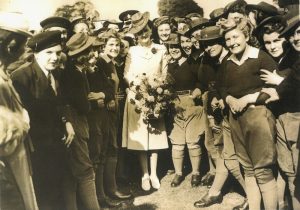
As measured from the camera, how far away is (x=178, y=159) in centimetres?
499

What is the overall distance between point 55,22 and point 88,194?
187 centimetres

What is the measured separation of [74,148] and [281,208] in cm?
216

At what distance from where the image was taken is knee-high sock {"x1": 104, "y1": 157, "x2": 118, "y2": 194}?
4699mm

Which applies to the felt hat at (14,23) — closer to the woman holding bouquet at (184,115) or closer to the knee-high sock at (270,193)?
the woman holding bouquet at (184,115)

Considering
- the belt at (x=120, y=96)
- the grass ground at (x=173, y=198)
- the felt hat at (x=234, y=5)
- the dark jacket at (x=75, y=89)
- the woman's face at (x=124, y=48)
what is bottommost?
the grass ground at (x=173, y=198)

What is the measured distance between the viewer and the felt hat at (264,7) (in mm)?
4421

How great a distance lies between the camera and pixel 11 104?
3.63 metres

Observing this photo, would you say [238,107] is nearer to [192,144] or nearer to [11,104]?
[192,144]

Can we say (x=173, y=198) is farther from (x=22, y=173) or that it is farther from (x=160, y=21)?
(x=160, y=21)

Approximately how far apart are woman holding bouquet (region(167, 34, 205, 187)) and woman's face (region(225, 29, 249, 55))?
2.60 ft

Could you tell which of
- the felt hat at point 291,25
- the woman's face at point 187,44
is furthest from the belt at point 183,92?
the felt hat at point 291,25

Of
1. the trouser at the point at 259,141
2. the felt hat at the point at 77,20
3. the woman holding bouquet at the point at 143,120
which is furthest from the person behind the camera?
the woman holding bouquet at the point at 143,120

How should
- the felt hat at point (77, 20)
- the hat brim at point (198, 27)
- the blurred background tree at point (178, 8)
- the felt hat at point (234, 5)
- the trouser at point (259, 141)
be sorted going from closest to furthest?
the trouser at point (259, 141)
the felt hat at point (234, 5)
the felt hat at point (77, 20)
the hat brim at point (198, 27)
the blurred background tree at point (178, 8)

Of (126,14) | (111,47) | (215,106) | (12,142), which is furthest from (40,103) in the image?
(215,106)
